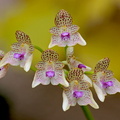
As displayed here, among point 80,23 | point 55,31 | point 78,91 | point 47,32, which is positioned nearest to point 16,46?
point 55,31

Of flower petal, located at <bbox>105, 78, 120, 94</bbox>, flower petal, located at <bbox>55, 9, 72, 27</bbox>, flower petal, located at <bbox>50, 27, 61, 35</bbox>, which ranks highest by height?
flower petal, located at <bbox>55, 9, 72, 27</bbox>

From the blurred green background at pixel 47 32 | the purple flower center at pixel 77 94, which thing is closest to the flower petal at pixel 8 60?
the purple flower center at pixel 77 94

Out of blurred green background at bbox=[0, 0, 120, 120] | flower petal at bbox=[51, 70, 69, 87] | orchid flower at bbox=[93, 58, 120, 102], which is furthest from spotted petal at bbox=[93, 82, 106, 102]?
blurred green background at bbox=[0, 0, 120, 120]

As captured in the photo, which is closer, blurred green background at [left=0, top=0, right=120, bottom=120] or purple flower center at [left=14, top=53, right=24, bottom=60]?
purple flower center at [left=14, top=53, right=24, bottom=60]

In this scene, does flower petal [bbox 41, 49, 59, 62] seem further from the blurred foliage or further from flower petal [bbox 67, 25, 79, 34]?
the blurred foliage

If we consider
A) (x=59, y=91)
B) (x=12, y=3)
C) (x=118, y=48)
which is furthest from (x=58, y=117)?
(x=12, y=3)

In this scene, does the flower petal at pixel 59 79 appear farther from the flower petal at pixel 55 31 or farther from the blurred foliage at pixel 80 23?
the blurred foliage at pixel 80 23

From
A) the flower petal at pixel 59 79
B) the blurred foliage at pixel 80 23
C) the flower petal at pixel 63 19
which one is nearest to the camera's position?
the flower petal at pixel 59 79

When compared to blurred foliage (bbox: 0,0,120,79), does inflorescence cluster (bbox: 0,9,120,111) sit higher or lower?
lower
